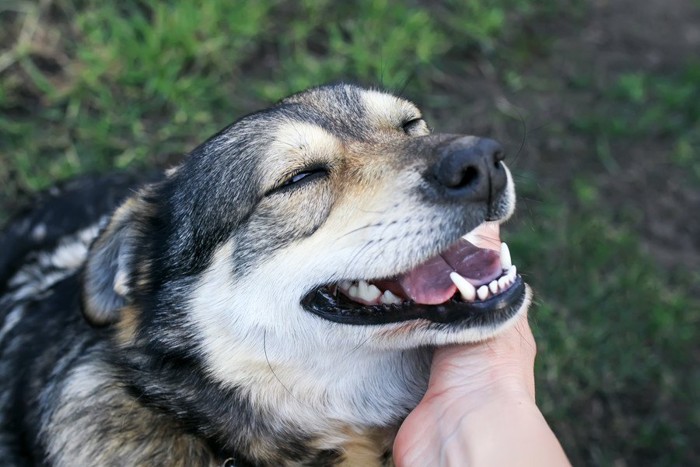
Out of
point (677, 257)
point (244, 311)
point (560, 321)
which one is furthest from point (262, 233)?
point (677, 257)

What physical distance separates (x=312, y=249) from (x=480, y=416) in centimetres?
90

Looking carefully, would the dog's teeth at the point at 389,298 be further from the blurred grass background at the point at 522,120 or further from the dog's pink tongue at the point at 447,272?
the blurred grass background at the point at 522,120

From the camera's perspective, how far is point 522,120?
541 centimetres

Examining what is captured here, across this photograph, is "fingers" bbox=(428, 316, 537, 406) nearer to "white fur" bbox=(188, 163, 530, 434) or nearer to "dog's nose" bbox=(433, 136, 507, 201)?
"white fur" bbox=(188, 163, 530, 434)

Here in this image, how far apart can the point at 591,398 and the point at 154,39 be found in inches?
153

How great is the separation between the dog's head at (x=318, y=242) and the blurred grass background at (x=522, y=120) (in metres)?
1.82

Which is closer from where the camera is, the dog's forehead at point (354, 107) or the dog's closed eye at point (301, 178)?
the dog's closed eye at point (301, 178)

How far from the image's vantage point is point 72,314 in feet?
10.8

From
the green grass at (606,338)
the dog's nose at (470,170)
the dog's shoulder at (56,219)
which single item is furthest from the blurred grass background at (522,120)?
the dog's nose at (470,170)

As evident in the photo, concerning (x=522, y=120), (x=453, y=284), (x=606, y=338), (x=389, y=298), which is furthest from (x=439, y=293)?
(x=522, y=120)

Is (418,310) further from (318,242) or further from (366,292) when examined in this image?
(318,242)

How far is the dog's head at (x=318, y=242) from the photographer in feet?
8.06

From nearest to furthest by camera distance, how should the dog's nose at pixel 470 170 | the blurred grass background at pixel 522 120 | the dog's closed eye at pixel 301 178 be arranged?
the dog's nose at pixel 470 170
the dog's closed eye at pixel 301 178
the blurred grass background at pixel 522 120

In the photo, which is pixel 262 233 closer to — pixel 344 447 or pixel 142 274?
pixel 142 274
